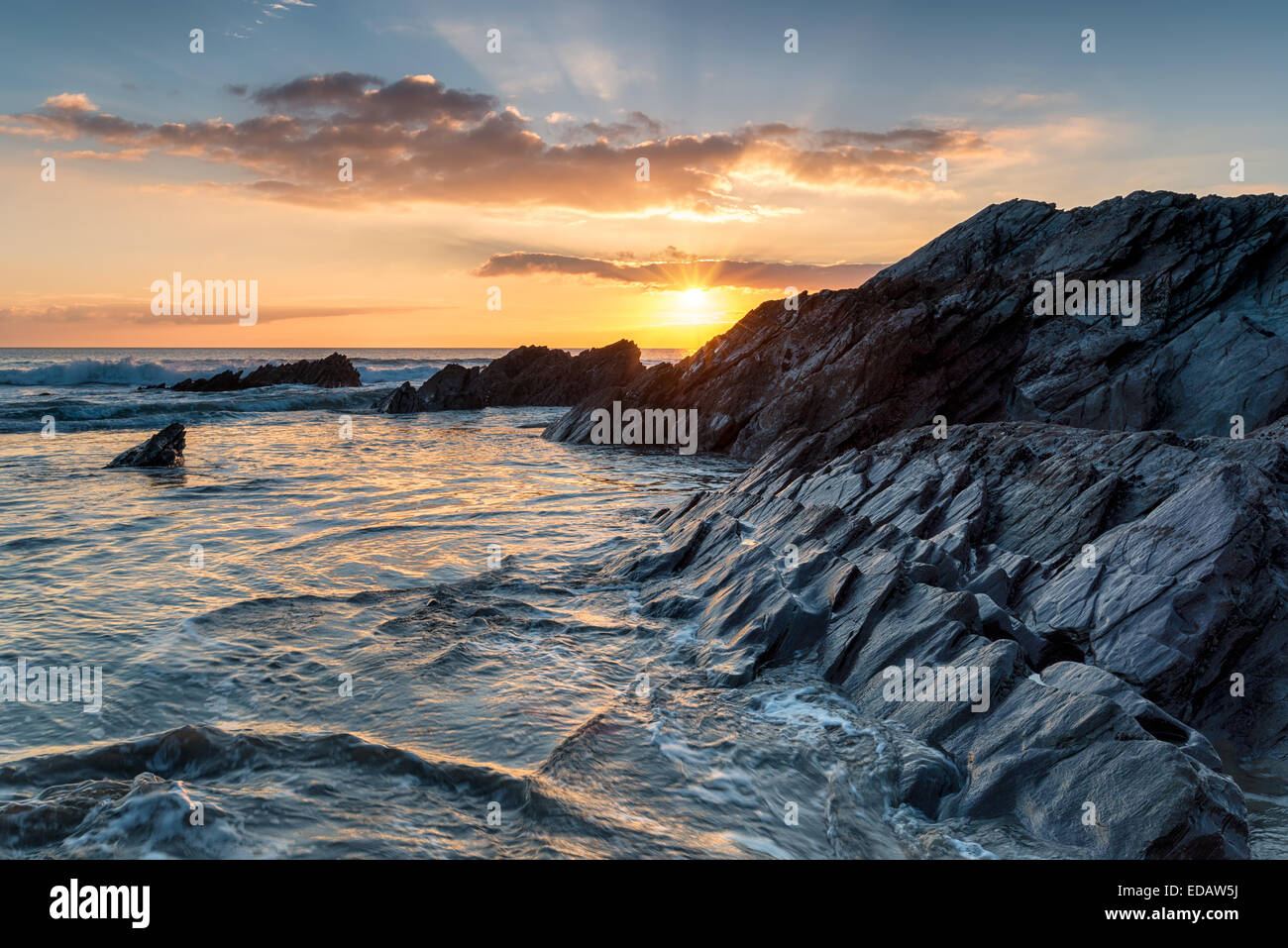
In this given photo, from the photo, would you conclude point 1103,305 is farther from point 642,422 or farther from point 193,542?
point 193,542

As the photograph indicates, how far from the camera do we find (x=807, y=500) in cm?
1848

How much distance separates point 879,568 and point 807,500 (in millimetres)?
7259

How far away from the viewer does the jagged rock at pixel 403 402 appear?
61.2 metres

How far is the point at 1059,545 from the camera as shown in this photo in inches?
496

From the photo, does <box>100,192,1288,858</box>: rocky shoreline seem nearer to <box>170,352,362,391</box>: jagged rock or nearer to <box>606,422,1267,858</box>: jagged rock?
<box>606,422,1267,858</box>: jagged rock

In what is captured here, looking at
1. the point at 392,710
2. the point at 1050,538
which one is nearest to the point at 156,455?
the point at 392,710

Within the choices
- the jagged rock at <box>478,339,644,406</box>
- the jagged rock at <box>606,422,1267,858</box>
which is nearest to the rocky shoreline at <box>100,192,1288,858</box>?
the jagged rock at <box>606,422,1267,858</box>

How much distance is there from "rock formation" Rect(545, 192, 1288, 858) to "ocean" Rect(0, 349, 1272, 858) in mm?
741

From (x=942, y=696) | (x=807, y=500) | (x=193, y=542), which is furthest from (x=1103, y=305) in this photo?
(x=193, y=542)

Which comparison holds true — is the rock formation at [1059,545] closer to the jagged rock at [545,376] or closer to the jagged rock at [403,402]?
the jagged rock at [545,376]

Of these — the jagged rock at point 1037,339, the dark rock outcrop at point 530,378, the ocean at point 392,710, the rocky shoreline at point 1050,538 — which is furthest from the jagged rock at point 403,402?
the ocean at point 392,710

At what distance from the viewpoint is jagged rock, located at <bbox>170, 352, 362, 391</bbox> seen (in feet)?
232

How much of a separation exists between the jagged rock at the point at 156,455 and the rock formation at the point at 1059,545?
22.2 metres

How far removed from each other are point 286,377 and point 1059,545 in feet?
256
